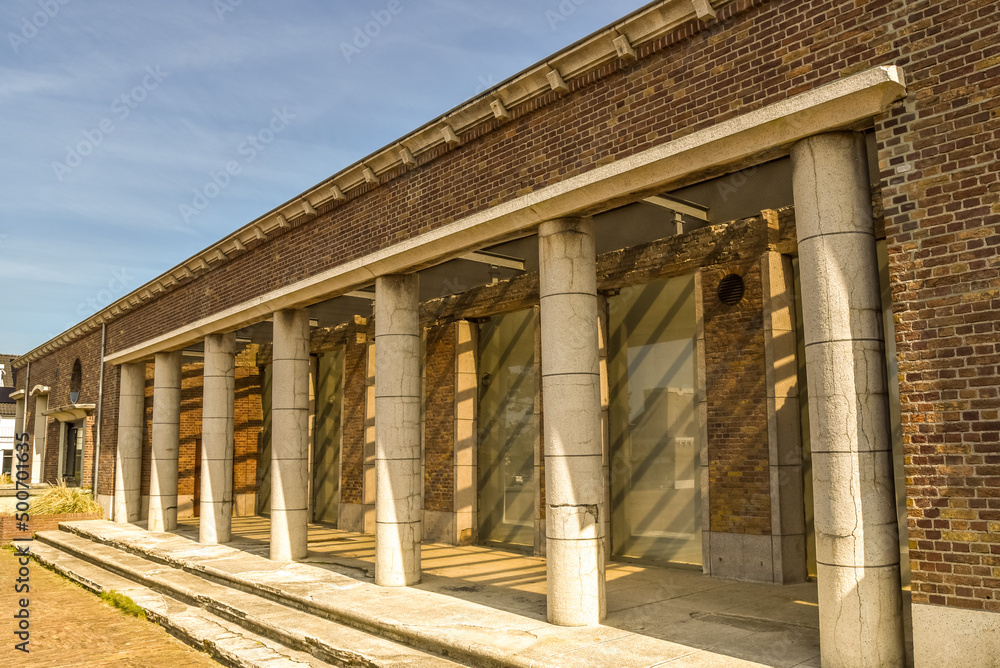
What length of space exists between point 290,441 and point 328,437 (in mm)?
8259

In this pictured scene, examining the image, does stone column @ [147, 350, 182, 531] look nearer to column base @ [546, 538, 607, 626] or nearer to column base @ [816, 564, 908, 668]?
column base @ [546, 538, 607, 626]

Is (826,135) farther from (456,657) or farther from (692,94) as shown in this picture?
(456,657)

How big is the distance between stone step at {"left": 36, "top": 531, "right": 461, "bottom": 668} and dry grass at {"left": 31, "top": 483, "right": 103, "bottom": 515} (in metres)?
7.80

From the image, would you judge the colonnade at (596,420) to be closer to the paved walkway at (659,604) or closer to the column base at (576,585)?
the column base at (576,585)

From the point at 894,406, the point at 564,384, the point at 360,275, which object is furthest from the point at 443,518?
the point at 894,406

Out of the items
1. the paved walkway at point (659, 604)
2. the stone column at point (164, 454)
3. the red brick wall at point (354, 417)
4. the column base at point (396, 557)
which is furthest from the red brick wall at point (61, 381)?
the column base at point (396, 557)

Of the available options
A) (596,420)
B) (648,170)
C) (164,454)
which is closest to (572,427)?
(596,420)

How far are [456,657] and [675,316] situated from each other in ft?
23.8

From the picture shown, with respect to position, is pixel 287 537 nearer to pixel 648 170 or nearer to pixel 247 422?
pixel 648 170

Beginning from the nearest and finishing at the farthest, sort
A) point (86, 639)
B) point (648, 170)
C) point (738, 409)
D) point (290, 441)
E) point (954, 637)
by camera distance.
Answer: point (954, 637)
point (648, 170)
point (86, 639)
point (738, 409)
point (290, 441)

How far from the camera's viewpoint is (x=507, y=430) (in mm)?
15781

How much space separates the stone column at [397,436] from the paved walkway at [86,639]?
3.03 m

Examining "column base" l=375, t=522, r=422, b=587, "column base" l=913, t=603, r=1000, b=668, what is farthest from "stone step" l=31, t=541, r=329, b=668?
"column base" l=913, t=603, r=1000, b=668

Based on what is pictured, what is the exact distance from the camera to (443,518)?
16.1 meters
